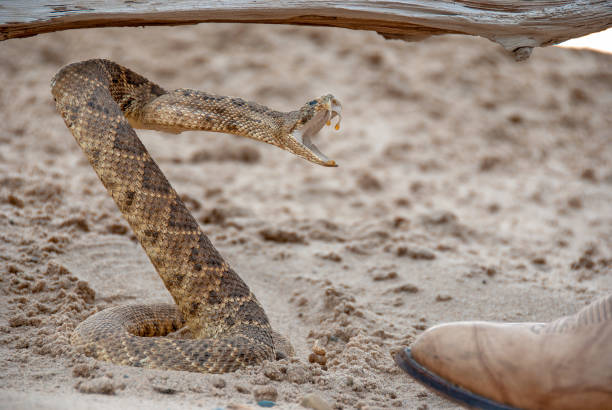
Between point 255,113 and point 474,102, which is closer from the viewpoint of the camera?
point 255,113

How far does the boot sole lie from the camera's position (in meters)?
2.24

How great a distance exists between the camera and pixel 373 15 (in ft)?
11.6

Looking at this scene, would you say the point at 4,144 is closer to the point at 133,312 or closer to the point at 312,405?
the point at 133,312

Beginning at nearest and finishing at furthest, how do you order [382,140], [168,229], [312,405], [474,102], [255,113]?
[312,405] < [168,229] < [255,113] < [382,140] < [474,102]

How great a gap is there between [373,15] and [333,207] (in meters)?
3.56

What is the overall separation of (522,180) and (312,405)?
6136mm

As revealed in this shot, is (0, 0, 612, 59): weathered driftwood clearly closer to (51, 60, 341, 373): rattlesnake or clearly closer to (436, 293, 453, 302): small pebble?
(51, 60, 341, 373): rattlesnake

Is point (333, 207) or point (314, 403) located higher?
point (314, 403)

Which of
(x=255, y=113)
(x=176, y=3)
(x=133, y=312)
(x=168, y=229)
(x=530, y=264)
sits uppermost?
(x=176, y=3)

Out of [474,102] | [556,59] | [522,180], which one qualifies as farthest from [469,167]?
[556,59]

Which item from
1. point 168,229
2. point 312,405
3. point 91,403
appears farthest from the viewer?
point 168,229

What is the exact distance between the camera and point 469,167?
814 cm

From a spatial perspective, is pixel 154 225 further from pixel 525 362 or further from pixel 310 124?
pixel 525 362

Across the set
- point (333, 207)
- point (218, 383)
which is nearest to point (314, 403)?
point (218, 383)
